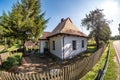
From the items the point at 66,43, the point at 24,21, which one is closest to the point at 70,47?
the point at 66,43

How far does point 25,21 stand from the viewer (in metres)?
24.1

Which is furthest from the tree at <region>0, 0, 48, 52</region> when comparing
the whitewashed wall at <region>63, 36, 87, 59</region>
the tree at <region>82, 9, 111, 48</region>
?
the tree at <region>82, 9, 111, 48</region>

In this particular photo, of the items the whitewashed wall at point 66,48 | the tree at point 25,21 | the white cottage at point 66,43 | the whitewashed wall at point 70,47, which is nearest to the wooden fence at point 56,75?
the white cottage at point 66,43

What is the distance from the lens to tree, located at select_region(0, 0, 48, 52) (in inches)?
934

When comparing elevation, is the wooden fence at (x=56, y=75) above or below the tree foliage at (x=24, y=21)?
below

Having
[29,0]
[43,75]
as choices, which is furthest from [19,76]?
[29,0]

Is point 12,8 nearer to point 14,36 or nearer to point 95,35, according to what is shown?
point 14,36

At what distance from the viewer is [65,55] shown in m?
20.6

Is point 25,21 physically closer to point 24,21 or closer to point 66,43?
point 24,21

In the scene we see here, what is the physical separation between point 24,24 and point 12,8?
14.3 feet

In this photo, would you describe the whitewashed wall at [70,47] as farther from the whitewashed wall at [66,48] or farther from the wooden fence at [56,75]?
the wooden fence at [56,75]

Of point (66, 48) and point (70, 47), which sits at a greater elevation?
point (70, 47)

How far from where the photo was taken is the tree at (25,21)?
23.7 m

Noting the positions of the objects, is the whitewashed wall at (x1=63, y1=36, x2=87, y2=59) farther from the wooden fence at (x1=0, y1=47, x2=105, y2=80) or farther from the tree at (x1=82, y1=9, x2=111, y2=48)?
the wooden fence at (x1=0, y1=47, x2=105, y2=80)
